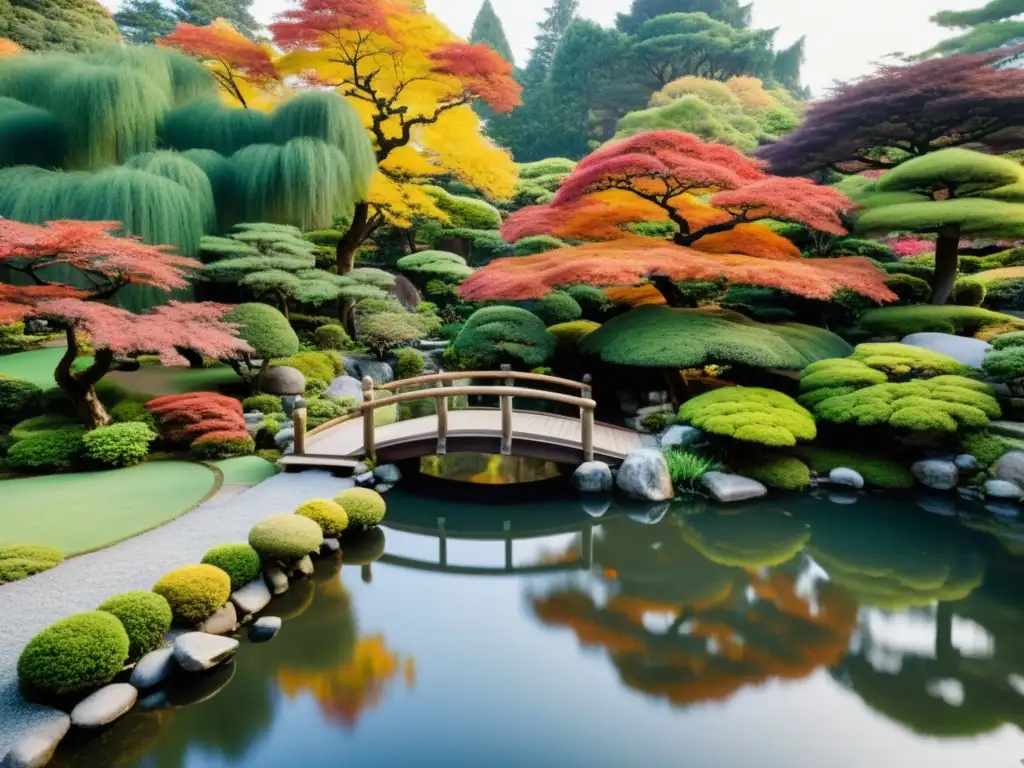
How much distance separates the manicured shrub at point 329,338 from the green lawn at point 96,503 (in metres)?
5.63

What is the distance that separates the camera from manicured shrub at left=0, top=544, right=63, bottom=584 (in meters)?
4.61

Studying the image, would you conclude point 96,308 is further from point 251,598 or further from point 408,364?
point 408,364

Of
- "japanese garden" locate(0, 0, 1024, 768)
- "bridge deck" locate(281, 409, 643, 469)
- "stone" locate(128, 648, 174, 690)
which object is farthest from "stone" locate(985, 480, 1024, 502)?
"stone" locate(128, 648, 174, 690)

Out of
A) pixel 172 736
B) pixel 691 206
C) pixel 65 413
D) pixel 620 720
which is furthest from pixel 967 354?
pixel 65 413

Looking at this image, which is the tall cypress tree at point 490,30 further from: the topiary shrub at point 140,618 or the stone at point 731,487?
the topiary shrub at point 140,618

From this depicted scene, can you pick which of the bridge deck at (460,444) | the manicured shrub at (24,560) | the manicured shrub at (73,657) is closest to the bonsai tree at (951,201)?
the bridge deck at (460,444)

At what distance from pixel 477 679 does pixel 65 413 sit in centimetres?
696

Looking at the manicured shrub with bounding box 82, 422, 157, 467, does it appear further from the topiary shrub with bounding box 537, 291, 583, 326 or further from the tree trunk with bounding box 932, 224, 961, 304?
the tree trunk with bounding box 932, 224, 961, 304

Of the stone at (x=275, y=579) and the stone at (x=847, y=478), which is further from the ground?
the stone at (x=275, y=579)

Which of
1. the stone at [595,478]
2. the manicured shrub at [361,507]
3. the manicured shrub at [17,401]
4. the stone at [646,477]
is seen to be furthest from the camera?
the manicured shrub at [17,401]

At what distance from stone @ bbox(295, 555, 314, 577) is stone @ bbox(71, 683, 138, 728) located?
5.73 ft

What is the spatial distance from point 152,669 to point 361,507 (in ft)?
8.40

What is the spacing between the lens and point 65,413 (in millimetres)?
8109

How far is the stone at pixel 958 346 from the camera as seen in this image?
9.01 m
